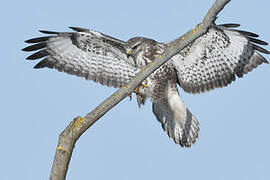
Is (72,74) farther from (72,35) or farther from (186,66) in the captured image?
(186,66)

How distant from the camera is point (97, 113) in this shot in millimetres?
5719

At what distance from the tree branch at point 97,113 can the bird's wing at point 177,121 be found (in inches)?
154

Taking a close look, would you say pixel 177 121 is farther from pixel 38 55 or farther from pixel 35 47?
pixel 35 47

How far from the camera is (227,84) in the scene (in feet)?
31.7

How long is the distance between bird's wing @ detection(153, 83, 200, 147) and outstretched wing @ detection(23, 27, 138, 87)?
109 cm

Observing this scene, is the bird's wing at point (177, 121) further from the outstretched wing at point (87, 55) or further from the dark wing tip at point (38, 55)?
the dark wing tip at point (38, 55)

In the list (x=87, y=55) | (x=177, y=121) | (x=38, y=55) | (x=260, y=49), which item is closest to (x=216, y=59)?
(x=260, y=49)

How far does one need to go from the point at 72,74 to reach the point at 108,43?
3.49 feet

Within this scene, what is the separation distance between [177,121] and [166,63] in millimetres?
1328

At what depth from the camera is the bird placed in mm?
9305

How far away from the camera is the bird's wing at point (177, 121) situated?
977cm

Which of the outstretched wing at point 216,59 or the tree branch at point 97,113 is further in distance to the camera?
the outstretched wing at point 216,59

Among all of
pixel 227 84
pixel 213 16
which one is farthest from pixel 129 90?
pixel 227 84

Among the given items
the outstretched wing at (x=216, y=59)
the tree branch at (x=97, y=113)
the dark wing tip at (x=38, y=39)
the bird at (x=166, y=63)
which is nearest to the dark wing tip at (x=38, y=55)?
the bird at (x=166, y=63)
